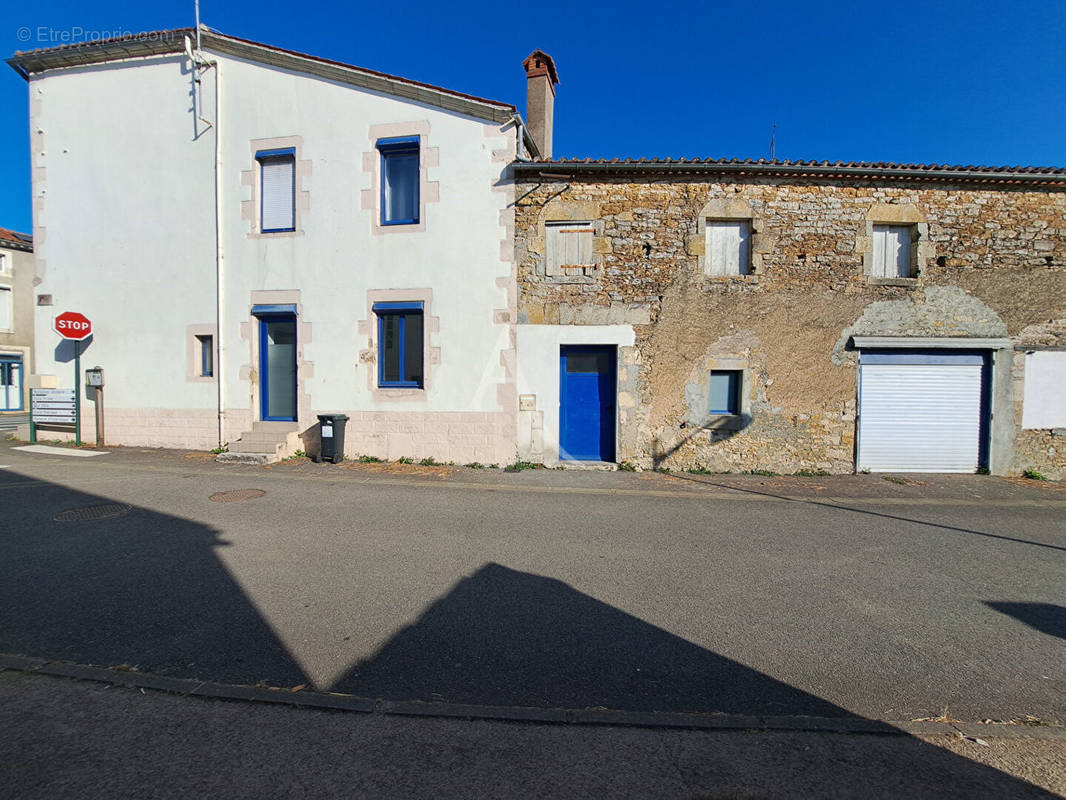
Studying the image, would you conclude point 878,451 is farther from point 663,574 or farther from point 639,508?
point 663,574

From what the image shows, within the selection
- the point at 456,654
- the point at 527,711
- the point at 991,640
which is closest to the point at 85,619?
the point at 456,654

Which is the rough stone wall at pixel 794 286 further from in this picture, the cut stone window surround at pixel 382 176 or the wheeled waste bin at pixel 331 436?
the wheeled waste bin at pixel 331 436

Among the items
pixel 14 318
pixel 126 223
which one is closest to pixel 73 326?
pixel 126 223

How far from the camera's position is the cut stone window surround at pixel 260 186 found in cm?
1020

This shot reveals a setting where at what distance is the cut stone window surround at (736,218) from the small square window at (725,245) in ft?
0.36

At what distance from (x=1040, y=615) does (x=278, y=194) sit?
1305 cm

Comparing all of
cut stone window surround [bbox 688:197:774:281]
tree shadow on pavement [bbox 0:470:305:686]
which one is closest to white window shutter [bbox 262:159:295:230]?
tree shadow on pavement [bbox 0:470:305:686]

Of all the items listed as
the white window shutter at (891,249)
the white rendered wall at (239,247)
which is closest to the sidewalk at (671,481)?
the white rendered wall at (239,247)

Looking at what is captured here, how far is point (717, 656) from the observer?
3.25 meters

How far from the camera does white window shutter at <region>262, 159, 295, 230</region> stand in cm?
1048

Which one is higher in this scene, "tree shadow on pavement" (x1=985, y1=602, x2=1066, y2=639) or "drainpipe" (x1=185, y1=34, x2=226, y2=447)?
"drainpipe" (x1=185, y1=34, x2=226, y2=447)

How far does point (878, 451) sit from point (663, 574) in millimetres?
7400

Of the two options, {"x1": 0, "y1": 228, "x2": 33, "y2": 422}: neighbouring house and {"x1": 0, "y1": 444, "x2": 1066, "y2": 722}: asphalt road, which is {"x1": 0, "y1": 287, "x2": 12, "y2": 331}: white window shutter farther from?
{"x1": 0, "y1": 444, "x2": 1066, "y2": 722}: asphalt road

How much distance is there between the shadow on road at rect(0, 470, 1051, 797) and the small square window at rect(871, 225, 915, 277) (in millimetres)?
9039
